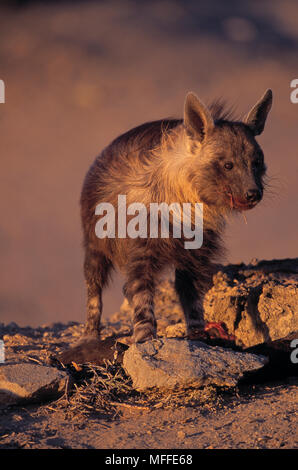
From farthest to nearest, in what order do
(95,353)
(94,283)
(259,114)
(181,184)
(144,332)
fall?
(94,283), (259,114), (181,184), (144,332), (95,353)

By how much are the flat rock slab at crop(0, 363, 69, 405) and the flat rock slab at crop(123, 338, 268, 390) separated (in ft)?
1.67

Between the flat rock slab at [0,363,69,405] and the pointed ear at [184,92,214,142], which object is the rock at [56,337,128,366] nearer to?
the flat rock slab at [0,363,69,405]

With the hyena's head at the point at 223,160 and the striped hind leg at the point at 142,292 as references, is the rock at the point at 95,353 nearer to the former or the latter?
the striped hind leg at the point at 142,292

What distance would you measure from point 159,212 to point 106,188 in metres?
0.79

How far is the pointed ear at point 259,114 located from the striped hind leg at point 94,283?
2.07 meters

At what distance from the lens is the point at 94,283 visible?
6.02 metres

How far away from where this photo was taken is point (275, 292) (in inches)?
203

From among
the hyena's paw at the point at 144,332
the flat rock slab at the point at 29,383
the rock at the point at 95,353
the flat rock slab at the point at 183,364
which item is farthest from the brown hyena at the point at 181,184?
the flat rock slab at the point at 29,383

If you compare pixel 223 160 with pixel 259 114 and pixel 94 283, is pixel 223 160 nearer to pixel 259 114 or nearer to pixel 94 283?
pixel 259 114

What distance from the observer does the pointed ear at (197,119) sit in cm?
473

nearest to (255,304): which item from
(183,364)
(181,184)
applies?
(181,184)

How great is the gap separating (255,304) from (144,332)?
1.21m

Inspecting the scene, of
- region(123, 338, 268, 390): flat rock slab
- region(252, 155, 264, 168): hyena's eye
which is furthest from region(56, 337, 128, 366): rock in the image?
region(252, 155, 264, 168): hyena's eye
